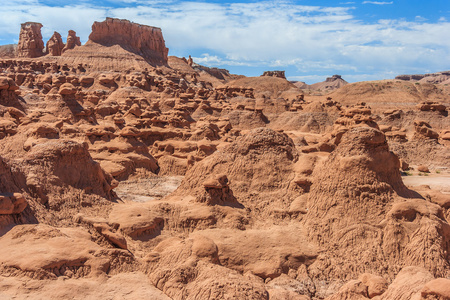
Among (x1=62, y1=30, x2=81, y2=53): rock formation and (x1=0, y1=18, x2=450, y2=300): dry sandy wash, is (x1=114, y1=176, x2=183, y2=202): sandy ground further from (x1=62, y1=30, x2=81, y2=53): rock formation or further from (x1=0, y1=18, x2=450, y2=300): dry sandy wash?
(x1=62, y1=30, x2=81, y2=53): rock formation

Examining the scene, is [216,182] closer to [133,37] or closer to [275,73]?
[133,37]

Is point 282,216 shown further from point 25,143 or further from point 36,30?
point 36,30

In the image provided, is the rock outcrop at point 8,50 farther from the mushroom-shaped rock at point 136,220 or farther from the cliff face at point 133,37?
the mushroom-shaped rock at point 136,220

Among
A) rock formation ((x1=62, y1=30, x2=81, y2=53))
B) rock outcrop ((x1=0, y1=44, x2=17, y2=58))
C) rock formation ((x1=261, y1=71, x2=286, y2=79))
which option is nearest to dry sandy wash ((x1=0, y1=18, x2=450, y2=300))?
rock formation ((x1=62, y1=30, x2=81, y2=53))

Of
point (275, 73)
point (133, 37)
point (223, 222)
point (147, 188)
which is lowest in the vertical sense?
point (147, 188)

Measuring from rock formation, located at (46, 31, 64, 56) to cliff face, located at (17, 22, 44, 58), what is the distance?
64.1 inches

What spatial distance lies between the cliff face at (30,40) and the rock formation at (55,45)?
5.34 feet

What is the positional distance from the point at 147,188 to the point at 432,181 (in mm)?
11466

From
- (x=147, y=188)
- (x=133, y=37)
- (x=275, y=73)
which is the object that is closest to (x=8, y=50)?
(x=133, y=37)

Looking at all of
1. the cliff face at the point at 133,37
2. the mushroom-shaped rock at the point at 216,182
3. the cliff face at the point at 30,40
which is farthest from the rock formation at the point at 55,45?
the mushroom-shaped rock at the point at 216,182

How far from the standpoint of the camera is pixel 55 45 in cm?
6550

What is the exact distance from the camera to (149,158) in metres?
18.7

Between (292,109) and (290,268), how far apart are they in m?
32.0

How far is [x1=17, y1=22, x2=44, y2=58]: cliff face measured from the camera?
214 ft
